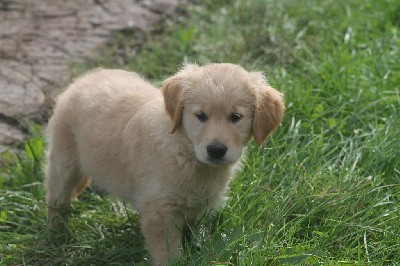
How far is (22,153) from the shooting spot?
5.69m

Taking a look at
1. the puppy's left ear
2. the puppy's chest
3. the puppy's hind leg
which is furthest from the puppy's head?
the puppy's hind leg

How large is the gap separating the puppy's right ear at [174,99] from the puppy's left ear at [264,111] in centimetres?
42

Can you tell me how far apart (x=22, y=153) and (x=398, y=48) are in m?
3.34

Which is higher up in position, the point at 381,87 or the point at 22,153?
the point at 381,87

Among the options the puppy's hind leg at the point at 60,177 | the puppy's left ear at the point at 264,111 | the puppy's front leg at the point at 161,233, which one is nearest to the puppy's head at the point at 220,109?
the puppy's left ear at the point at 264,111

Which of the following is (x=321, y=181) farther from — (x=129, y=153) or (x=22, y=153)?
(x=22, y=153)

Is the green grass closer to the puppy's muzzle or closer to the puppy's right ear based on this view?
the puppy's muzzle

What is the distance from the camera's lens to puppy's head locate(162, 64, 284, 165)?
411 cm

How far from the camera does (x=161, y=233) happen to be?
4.32 metres

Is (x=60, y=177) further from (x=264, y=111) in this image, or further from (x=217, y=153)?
(x=264, y=111)

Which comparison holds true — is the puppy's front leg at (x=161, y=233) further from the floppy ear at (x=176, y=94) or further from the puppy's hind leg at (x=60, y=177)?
the puppy's hind leg at (x=60, y=177)

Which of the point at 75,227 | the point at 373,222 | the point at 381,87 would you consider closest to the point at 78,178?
the point at 75,227

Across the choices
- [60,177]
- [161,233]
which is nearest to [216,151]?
[161,233]

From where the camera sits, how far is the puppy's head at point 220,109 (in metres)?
4.11
